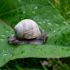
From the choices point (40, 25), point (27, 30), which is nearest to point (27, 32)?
point (27, 30)

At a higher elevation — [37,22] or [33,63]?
[37,22]

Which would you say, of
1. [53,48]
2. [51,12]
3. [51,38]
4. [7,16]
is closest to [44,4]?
[51,12]

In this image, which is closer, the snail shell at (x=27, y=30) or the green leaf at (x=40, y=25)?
the green leaf at (x=40, y=25)

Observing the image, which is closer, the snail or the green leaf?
the green leaf

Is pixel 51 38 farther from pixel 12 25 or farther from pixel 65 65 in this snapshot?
pixel 12 25

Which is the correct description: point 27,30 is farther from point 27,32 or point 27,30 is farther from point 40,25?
point 40,25
